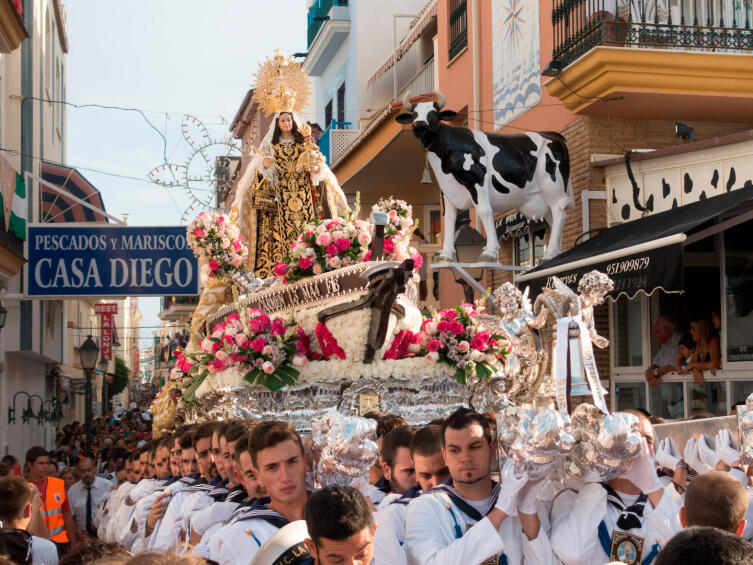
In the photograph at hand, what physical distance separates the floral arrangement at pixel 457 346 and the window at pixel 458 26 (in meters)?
8.98

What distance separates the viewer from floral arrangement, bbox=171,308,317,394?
9289 millimetres

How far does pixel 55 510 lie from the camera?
30.9 feet

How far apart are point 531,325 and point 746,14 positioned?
8096 millimetres

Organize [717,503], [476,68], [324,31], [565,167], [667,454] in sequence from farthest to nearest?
[324,31], [476,68], [565,167], [667,454], [717,503]

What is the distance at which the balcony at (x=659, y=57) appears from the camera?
12.2 meters

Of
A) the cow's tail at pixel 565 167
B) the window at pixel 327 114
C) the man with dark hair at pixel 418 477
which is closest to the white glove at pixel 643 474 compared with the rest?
the man with dark hair at pixel 418 477

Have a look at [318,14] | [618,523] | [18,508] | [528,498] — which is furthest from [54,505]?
[318,14]

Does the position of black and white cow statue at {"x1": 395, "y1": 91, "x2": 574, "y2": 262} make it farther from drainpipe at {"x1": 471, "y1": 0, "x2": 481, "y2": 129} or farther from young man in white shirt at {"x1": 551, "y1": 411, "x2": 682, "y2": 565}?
young man in white shirt at {"x1": 551, "y1": 411, "x2": 682, "y2": 565}

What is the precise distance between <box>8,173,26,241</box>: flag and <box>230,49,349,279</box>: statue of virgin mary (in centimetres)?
451

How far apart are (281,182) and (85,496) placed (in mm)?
3998

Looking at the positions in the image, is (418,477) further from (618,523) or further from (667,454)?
(667,454)

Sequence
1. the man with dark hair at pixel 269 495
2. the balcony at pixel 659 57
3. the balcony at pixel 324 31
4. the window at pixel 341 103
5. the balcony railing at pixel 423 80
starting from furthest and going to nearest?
the window at pixel 341 103, the balcony at pixel 324 31, the balcony railing at pixel 423 80, the balcony at pixel 659 57, the man with dark hair at pixel 269 495

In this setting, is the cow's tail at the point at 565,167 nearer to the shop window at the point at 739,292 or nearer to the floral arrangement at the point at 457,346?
the shop window at the point at 739,292

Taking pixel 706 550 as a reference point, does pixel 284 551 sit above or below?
below
